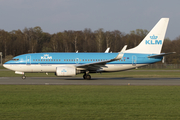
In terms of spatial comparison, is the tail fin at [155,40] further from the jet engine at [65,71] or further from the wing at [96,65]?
the jet engine at [65,71]

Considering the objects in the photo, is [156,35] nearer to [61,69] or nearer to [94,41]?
[61,69]

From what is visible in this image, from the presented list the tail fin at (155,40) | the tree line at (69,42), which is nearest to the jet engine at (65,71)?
the tail fin at (155,40)

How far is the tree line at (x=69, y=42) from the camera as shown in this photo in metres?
98.4

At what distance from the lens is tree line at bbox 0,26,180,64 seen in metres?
98.4

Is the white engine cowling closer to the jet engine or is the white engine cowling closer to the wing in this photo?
the jet engine

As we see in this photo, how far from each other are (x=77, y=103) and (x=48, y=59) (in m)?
17.8

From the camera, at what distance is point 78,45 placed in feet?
337

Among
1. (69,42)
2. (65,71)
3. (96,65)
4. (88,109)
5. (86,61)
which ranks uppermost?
(69,42)

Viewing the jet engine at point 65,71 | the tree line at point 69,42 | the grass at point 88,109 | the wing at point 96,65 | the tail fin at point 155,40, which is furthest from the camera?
the tree line at point 69,42

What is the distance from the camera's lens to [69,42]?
103 meters

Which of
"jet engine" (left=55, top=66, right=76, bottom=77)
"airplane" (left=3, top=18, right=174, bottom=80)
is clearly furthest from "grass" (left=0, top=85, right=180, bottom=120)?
"airplane" (left=3, top=18, right=174, bottom=80)

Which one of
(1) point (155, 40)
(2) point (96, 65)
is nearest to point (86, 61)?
(2) point (96, 65)

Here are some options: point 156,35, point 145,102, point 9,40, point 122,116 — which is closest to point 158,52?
point 156,35

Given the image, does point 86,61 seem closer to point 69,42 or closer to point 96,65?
point 96,65
